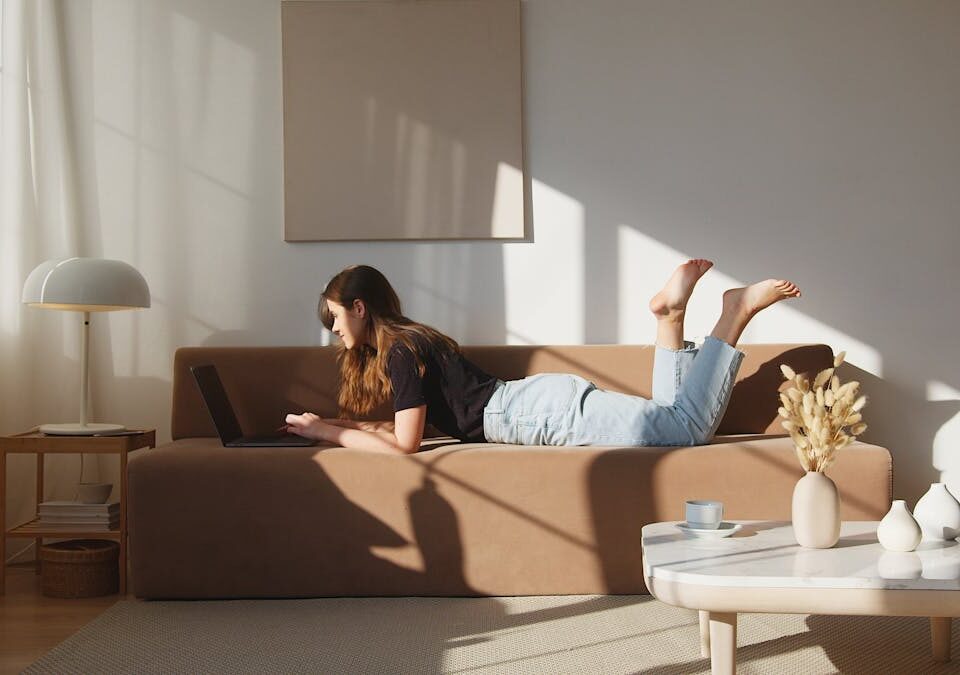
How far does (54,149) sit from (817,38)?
10.2ft

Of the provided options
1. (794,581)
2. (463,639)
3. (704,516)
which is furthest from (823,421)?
(463,639)

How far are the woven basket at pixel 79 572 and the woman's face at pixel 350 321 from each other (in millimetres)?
1046

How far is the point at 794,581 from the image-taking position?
6.60ft

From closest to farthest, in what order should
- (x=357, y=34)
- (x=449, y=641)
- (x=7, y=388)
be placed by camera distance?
1. (x=449, y=641)
2. (x=7, y=388)
3. (x=357, y=34)

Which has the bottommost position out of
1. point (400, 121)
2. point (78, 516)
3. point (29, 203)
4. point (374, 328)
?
point (78, 516)

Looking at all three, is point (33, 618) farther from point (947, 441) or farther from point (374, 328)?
point (947, 441)

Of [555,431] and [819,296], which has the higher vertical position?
[819,296]

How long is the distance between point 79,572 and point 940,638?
256 cm

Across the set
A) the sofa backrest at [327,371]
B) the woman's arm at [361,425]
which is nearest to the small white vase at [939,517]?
the sofa backrest at [327,371]

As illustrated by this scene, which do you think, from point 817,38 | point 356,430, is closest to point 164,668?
point 356,430

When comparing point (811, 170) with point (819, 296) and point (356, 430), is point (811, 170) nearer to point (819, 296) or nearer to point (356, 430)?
point (819, 296)

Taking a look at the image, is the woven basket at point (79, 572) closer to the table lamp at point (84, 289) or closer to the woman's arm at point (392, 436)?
the table lamp at point (84, 289)

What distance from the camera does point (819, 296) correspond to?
4.18 metres

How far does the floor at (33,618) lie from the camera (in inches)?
106
